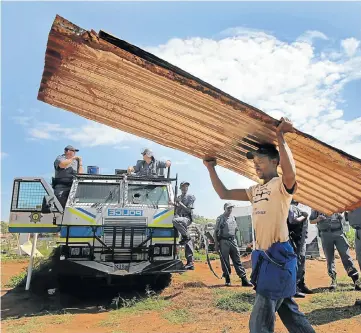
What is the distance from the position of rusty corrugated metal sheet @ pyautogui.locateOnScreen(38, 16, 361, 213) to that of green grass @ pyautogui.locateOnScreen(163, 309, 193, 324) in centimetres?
239

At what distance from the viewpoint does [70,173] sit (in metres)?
7.03

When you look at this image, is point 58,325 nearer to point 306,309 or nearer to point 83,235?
point 83,235

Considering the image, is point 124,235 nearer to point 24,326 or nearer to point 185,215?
point 185,215

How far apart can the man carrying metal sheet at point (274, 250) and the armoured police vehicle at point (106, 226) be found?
376 cm

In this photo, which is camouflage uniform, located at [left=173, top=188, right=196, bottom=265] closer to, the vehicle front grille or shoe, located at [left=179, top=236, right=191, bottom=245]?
shoe, located at [left=179, top=236, right=191, bottom=245]

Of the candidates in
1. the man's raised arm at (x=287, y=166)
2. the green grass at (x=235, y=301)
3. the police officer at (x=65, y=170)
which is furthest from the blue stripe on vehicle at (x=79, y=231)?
the man's raised arm at (x=287, y=166)

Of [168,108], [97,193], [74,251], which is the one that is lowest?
[74,251]

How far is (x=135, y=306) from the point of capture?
5703mm

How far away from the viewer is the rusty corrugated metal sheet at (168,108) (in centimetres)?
215

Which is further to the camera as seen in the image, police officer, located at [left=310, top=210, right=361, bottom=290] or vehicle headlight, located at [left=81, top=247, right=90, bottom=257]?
police officer, located at [left=310, top=210, right=361, bottom=290]

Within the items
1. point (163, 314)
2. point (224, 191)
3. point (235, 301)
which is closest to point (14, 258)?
point (163, 314)

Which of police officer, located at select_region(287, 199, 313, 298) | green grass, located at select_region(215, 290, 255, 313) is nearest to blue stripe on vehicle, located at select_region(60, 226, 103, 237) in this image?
green grass, located at select_region(215, 290, 255, 313)

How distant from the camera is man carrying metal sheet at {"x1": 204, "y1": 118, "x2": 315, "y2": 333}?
2.21 m

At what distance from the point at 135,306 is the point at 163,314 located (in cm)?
70
